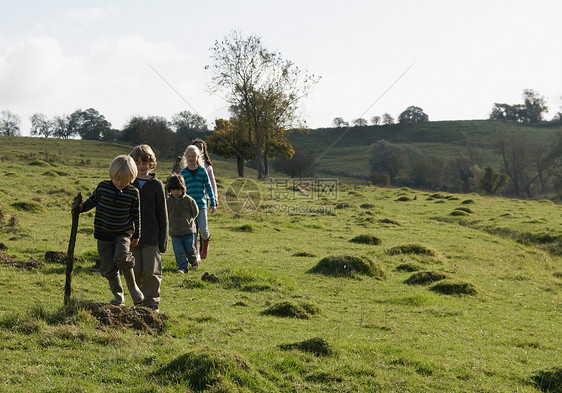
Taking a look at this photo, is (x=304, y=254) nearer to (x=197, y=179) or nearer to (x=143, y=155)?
(x=197, y=179)

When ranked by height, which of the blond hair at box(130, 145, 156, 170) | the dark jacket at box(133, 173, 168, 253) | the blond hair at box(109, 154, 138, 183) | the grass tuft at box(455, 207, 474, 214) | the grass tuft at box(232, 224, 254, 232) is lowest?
the grass tuft at box(232, 224, 254, 232)

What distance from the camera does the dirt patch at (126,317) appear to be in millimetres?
6723

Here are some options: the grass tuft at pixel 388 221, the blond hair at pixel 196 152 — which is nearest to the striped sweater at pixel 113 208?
the blond hair at pixel 196 152

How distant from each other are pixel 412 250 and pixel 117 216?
1307cm

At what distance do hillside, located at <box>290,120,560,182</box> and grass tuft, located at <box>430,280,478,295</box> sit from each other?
8923 cm

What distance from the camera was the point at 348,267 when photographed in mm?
14023

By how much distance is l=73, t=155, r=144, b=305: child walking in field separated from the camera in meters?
7.05

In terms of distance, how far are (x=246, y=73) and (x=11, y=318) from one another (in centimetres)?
4601

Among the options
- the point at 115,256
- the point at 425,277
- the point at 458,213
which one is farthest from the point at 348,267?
the point at 458,213

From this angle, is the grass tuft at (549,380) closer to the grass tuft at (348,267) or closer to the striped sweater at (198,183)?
→ the grass tuft at (348,267)

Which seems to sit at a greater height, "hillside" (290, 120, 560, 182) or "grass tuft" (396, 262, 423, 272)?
"hillside" (290, 120, 560, 182)

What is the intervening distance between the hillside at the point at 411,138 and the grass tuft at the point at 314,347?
9582 cm

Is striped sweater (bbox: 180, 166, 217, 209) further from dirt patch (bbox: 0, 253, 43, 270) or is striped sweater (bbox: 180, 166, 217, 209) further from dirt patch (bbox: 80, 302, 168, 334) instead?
dirt patch (bbox: 80, 302, 168, 334)

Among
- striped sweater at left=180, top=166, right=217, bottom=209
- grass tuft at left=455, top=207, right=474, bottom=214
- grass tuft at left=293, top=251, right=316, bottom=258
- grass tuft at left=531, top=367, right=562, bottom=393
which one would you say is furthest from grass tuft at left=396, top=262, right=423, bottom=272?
grass tuft at left=455, top=207, right=474, bottom=214
